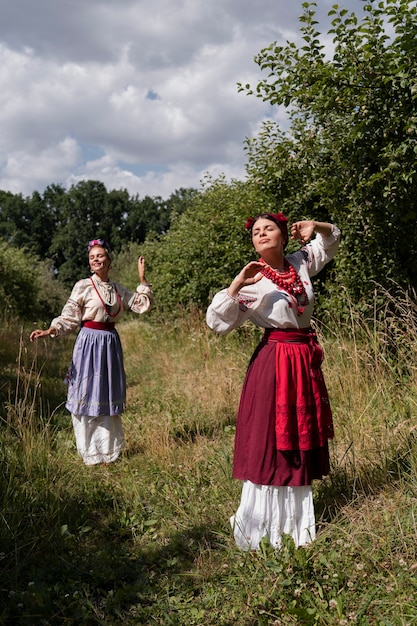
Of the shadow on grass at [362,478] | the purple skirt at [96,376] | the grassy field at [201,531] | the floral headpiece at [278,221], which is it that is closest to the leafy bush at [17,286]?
the purple skirt at [96,376]

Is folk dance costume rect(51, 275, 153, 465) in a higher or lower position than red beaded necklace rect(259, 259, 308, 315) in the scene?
lower

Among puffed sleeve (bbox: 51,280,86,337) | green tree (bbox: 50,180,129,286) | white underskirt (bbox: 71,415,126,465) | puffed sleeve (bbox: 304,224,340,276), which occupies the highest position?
green tree (bbox: 50,180,129,286)

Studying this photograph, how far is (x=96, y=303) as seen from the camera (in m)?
4.82

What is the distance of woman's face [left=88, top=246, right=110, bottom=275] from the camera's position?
15.9ft

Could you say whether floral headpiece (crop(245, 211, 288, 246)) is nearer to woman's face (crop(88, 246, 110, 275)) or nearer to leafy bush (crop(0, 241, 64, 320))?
woman's face (crop(88, 246, 110, 275))

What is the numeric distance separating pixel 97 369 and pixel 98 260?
3.11 ft

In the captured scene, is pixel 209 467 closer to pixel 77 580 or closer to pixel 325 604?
pixel 77 580

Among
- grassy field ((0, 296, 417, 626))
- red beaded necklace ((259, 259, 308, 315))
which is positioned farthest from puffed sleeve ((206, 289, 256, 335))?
grassy field ((0, 296, 417, 626))

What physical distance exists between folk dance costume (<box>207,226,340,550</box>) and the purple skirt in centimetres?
202

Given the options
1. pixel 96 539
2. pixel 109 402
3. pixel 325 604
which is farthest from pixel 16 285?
pixel 325 604

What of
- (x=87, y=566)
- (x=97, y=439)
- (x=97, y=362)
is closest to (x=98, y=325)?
(x=97, y=362)

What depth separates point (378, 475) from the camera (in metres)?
3.48

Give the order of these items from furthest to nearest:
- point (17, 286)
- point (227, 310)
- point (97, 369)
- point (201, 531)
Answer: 1. point (17, 286)
2. point (97, 369)
3. point (201, 531)
4. point (227, 310)

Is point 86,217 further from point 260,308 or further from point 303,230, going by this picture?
point 260,308
